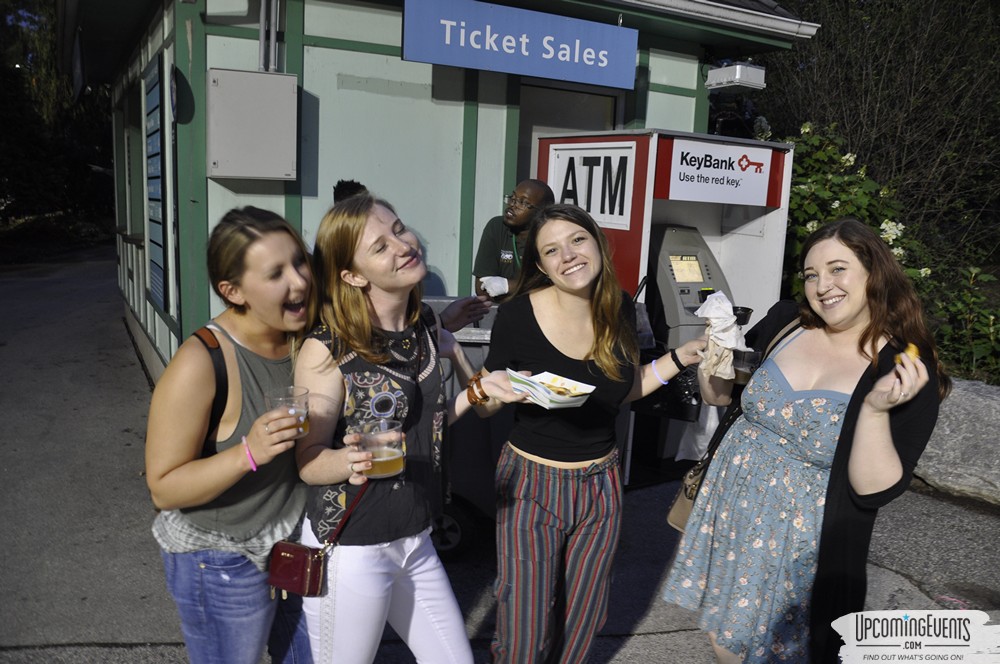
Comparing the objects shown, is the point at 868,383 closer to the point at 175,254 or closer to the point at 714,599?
the point at 714,599

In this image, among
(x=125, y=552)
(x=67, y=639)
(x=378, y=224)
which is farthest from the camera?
(x=125, y=552)

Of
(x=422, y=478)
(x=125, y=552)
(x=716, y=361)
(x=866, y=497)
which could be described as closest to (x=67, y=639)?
(x=125, y=552)

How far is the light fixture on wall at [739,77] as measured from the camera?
252 inches

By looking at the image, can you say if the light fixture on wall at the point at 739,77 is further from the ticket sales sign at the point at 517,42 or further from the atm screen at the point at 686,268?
the atm screen at the point at 686,268

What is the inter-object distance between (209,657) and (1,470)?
13.8 feet

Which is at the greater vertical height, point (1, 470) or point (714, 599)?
point (714, 599)

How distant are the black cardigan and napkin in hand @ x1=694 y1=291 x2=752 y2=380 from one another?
1.35 feet

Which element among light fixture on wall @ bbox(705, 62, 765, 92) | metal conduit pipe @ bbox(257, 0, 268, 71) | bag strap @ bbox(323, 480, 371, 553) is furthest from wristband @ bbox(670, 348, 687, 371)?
light fixture on wall @ bbox(705, 62, 765, 92)

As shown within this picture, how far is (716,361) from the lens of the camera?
8.67ft

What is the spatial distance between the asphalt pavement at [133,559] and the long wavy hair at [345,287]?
1.75 meters

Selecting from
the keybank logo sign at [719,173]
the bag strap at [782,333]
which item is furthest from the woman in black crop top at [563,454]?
the keybank logo sign at [719,173]

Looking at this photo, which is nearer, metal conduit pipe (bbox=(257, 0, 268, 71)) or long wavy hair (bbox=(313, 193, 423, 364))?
long wavy hair (bbox=(313, 193, 423, 364))

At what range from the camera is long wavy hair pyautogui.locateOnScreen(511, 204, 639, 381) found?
2.66 meters

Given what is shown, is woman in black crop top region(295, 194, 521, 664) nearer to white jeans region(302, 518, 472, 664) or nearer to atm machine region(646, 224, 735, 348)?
white jeans region(302, 518, 472, 664)
